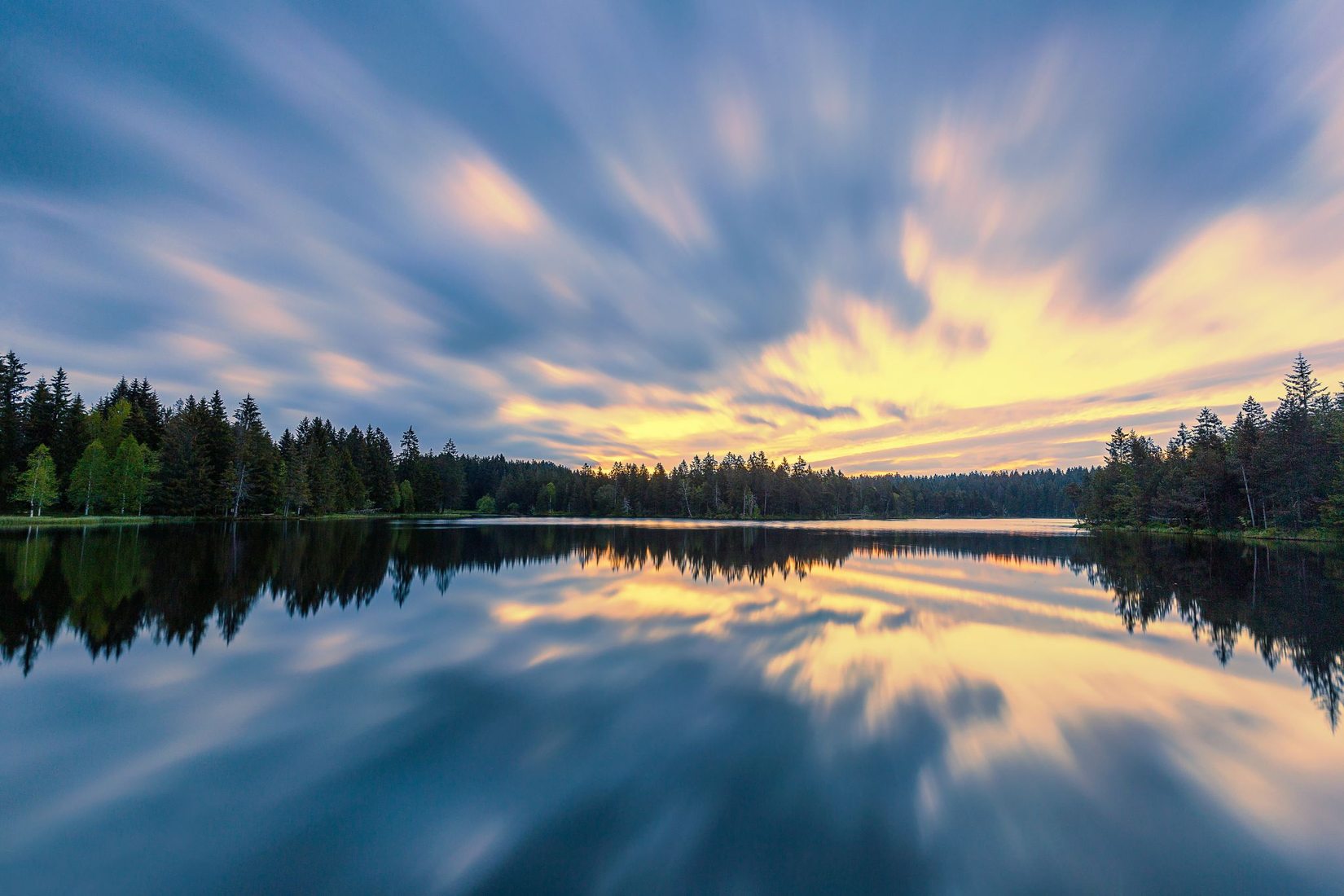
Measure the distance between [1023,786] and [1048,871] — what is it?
1.76 metres

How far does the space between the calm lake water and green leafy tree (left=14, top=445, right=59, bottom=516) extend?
46389 millimetres

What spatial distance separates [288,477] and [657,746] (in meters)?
82.3

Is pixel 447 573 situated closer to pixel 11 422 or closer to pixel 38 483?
pixel 38 483

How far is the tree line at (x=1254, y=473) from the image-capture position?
46.6 m

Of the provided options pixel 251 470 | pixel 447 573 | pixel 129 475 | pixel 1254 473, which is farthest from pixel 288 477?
pixel 1254 473

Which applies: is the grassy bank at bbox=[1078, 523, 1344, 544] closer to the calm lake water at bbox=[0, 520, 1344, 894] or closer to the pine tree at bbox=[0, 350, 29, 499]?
the calm lake water at bbox=[0, 520, 1344, 894]

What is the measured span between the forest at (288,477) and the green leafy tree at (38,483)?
0.14 meters

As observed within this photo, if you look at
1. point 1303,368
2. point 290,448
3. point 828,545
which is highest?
point 1303,368

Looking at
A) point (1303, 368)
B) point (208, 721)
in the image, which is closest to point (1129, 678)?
point (208, 721)

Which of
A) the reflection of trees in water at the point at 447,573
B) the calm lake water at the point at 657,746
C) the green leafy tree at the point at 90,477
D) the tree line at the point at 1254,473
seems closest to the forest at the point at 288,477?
the green leafy tree at the point at 90,477

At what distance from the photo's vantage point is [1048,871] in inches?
187

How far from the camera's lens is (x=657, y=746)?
723 cm

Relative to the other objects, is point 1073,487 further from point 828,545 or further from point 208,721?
point 208,721

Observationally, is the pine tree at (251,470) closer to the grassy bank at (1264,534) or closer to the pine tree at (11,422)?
the pine tree at (11,422)
